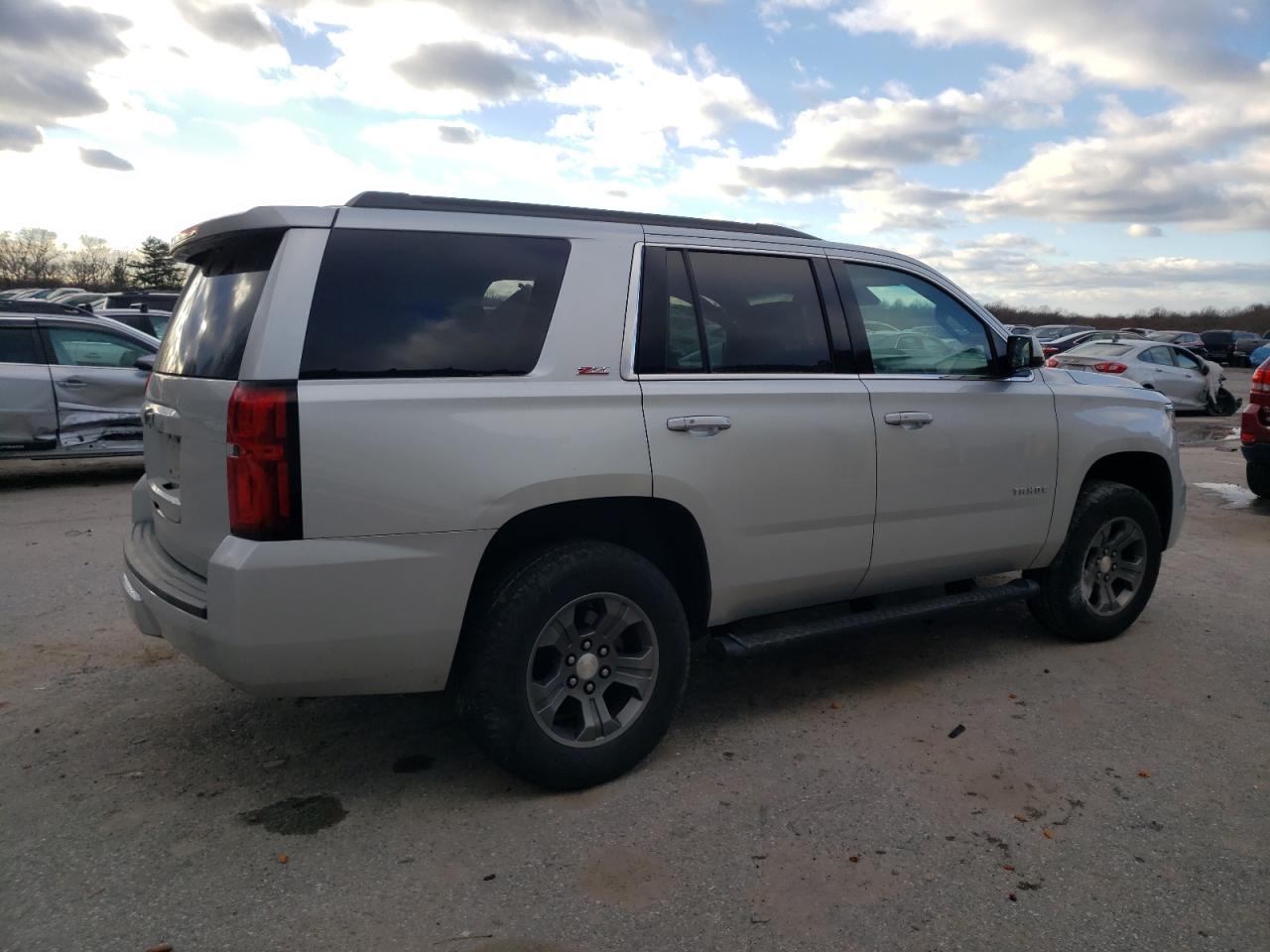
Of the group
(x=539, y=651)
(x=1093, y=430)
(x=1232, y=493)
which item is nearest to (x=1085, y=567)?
(x=1093, y=430)

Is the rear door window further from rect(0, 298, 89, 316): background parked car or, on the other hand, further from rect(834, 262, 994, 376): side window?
rect(0, 298, 89, 316): background parked car

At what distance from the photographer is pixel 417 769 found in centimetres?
356

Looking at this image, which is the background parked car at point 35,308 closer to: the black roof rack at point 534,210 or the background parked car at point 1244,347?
the black roof rack at point 534,210

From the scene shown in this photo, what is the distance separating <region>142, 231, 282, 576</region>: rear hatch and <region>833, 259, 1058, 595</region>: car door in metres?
2.43

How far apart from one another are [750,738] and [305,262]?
7.93 feet

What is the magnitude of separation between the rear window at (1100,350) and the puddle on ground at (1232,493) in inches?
299

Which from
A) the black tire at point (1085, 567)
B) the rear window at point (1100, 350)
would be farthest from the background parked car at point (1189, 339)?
the black tire at point (1085, 567)

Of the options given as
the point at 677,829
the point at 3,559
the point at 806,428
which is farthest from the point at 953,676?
the point at 3,559

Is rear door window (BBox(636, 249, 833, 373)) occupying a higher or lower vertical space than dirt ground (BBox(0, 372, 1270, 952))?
higher

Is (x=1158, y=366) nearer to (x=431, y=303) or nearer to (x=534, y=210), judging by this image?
(x=534, y=210)

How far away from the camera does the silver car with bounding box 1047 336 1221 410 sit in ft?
57.0

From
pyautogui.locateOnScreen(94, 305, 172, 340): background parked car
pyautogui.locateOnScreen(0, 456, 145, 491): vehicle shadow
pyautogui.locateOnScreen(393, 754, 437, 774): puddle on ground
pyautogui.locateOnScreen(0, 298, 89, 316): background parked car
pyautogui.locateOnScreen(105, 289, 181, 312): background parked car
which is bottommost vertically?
pyautogui.locateOnScreen(0, 456, 145, 491): vehicle shadow

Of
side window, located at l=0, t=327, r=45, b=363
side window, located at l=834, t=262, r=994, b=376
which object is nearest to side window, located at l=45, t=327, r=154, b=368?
side window, located at l=0, t=327, r=45, b=363

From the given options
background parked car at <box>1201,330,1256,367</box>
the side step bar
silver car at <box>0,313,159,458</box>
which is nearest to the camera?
the side step bar
